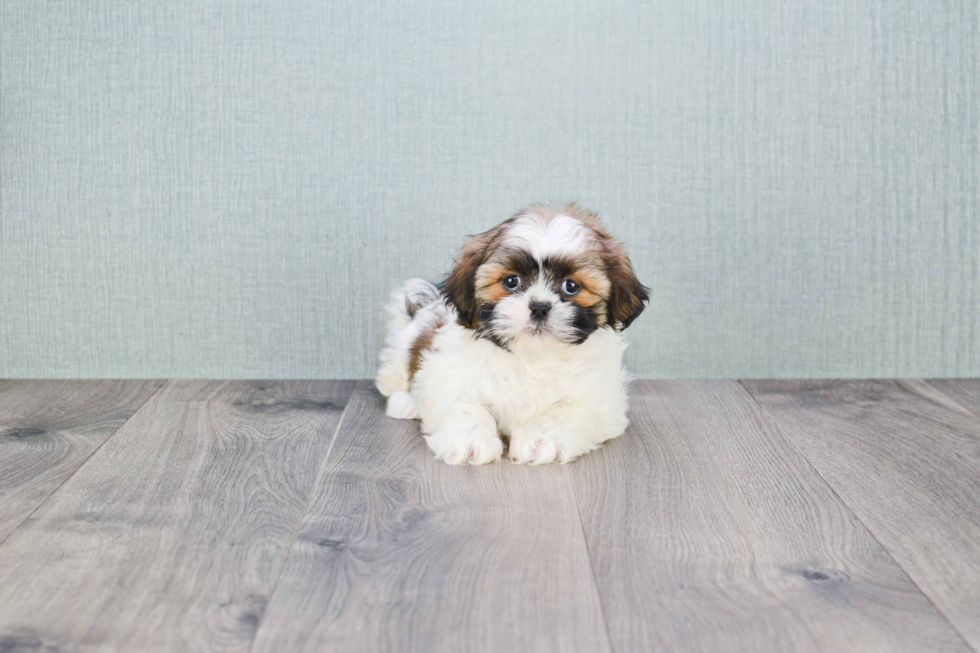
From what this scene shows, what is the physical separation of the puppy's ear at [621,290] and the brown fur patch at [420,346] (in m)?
0.47

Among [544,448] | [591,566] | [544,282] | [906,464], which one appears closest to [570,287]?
[544,282]

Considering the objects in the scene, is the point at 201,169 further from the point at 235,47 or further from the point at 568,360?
the point at 568,360

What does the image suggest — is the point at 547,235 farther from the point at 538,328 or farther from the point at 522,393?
the point at 522,393

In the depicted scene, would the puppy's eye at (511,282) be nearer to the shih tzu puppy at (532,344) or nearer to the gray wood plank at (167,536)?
the shih tzu puppy at (532,344)

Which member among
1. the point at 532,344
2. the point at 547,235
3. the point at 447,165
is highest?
the point at 447,165

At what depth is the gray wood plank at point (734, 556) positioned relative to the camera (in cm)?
116

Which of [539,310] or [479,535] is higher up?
[539,310]

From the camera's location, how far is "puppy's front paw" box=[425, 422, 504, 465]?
6.03ft

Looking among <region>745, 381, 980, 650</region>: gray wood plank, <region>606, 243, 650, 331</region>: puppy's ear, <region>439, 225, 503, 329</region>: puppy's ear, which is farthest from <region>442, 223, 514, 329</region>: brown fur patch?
<region>745, 381, 980, 650</region>: gray wood plank

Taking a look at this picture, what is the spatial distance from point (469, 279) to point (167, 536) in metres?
0.78

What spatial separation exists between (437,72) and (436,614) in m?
1.73

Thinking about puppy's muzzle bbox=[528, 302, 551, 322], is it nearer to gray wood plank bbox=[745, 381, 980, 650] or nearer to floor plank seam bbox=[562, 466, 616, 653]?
floor plank seam bbox=[562, 466, 616, 653]

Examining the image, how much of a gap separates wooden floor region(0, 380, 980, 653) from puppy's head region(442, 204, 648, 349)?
12.0 inches

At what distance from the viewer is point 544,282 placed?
5.89ft
